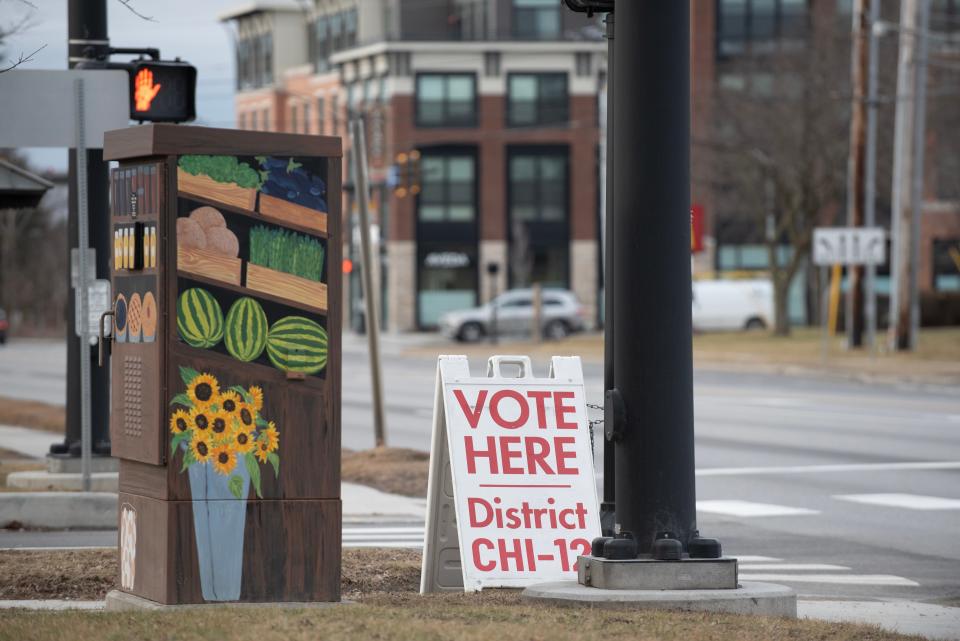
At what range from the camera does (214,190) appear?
7715mm

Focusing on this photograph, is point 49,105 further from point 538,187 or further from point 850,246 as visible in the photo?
point 538,187

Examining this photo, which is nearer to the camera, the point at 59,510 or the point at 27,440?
the point at 59,510

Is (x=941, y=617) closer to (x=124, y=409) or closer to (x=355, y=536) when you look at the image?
(x=124, y=409)

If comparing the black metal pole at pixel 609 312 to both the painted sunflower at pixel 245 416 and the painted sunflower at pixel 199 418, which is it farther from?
the painted sunflower at pixel 199 418

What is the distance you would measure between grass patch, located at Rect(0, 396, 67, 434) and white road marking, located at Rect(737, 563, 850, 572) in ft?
48.2

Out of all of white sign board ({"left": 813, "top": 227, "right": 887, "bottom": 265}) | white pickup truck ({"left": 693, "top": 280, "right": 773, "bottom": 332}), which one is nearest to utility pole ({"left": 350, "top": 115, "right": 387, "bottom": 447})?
white sign board ({"left": 813, "top": 227, "right": 887, "bottom": 265})

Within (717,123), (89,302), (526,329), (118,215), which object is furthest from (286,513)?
(526,329)

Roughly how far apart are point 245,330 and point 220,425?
0.44m

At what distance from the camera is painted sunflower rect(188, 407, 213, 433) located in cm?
766

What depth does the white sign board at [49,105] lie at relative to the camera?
41.7 ft

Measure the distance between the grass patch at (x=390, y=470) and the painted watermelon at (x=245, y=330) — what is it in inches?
359

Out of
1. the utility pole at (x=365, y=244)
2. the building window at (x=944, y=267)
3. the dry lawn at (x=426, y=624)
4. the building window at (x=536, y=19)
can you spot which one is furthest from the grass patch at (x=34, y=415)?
the building window at (x=536, y=19)

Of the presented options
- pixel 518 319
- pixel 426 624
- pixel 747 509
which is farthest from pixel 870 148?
pixel 426 624

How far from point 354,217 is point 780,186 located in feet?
90.6
